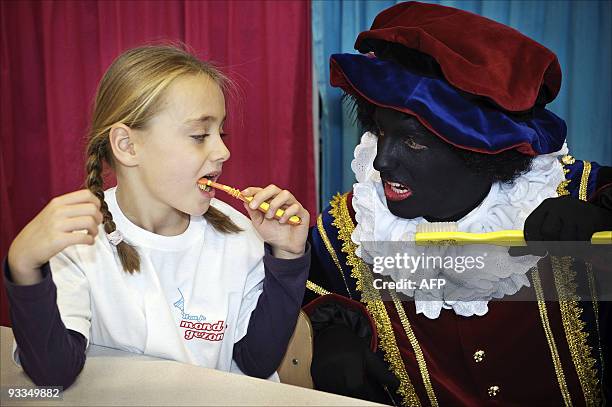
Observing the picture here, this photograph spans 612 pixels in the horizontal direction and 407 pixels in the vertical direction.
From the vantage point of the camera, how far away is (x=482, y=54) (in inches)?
45.5

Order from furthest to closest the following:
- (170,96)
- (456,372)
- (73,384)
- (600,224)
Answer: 1. (456,372)
2. (170,96)
3. (600,224)
4. (73,384)

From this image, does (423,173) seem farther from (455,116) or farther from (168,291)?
(168,291)

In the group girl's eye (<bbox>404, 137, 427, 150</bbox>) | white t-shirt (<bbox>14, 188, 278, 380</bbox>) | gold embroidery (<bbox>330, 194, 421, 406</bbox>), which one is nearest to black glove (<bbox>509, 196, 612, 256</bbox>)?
girl's eye (<bbox>404, 137, 427, 150</bbox>)

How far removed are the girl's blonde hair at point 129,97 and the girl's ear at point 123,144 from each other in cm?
2

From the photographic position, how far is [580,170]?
4.27ft

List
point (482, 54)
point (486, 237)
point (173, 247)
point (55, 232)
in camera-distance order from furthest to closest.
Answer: point (173, 247) < point (482, 54) < point (486, 237) < point (55, 232)

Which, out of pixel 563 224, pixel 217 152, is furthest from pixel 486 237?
pixel 217 152

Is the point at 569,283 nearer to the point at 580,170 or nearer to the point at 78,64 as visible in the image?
the point at 580,170

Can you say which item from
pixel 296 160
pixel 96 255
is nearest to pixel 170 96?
pixel 96 255

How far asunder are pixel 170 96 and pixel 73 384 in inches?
20.6

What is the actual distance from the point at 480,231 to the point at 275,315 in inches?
16.0

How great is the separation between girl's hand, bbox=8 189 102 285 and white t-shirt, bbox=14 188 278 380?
0.59 feet

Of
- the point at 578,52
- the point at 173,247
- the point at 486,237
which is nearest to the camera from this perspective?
the point at 486,237

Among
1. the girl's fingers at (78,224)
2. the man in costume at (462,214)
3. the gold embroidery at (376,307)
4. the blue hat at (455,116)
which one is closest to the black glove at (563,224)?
A: the man in costume at (462,214)
